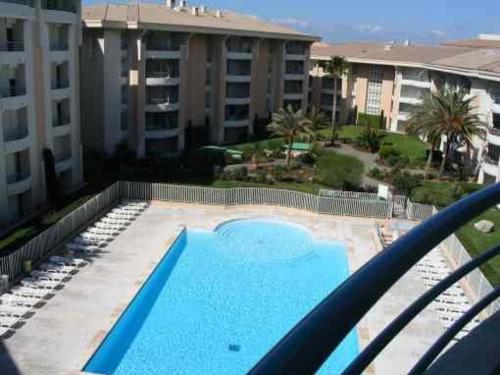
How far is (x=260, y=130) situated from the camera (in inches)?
2169

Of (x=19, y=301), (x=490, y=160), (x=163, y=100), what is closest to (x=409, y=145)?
(x=490, y=160)

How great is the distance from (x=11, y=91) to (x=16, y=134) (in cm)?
210

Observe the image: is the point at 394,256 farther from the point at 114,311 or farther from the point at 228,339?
the point at 114,311

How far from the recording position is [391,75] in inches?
2566

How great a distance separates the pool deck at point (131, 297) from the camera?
1722cm

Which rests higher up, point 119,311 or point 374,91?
point 374,91

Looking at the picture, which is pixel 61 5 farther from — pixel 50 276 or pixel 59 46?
pixel 50 276

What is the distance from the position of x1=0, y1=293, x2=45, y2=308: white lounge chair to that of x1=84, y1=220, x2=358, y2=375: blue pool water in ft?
9.97

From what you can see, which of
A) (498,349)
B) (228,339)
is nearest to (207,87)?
(228,339)

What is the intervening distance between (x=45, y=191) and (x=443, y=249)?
67.3 feet

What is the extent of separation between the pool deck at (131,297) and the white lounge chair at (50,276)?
0.30m

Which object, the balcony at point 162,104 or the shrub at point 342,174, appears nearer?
the shrub at point 342,174

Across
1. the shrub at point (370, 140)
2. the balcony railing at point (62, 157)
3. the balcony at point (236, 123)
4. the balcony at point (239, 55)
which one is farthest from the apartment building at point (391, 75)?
the balcony railing at point (62, 157)

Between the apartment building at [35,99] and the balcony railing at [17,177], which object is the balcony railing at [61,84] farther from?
the balcony railing at [17,177]
